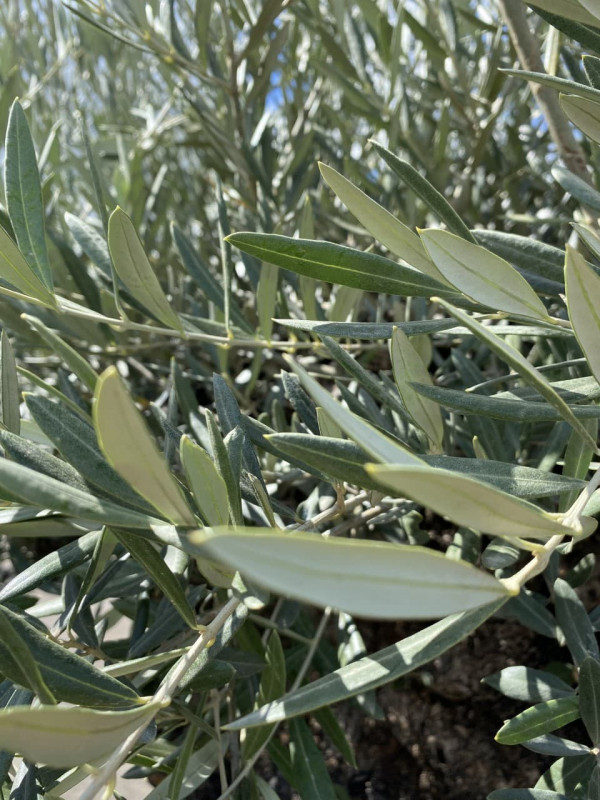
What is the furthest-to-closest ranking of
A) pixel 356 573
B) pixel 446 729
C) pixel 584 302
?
pixel 446 729 → pixel 584 302 → pixel 356 573

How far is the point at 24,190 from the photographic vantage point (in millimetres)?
478

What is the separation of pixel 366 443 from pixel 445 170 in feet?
2.23

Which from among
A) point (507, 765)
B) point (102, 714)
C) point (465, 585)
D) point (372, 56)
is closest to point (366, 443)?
point (465, 585)

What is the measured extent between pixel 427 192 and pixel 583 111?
0.34ft

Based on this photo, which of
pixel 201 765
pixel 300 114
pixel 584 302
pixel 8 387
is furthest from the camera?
pixel 300 114

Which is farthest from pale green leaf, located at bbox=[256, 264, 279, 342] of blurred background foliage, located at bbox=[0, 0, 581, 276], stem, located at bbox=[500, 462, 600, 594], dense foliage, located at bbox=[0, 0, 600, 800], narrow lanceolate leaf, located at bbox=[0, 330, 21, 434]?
stem, located at bbox=[500, 462, 600, 594]

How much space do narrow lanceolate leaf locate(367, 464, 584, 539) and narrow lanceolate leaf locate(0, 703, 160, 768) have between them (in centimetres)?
16

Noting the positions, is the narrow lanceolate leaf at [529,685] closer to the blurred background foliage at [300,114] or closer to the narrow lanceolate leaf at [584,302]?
the narrow lanceolate leaf at [584,302]

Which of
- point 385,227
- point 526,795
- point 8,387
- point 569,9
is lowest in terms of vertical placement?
point 526,795

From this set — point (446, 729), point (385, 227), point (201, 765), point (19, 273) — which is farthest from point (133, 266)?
point (446, 729)

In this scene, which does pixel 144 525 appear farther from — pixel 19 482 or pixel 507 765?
pixel 507 765

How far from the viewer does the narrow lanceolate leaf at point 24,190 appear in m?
0.48

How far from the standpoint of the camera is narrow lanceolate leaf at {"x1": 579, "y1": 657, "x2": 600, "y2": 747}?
0.44 meters

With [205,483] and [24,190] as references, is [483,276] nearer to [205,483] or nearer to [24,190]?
[205,483]
